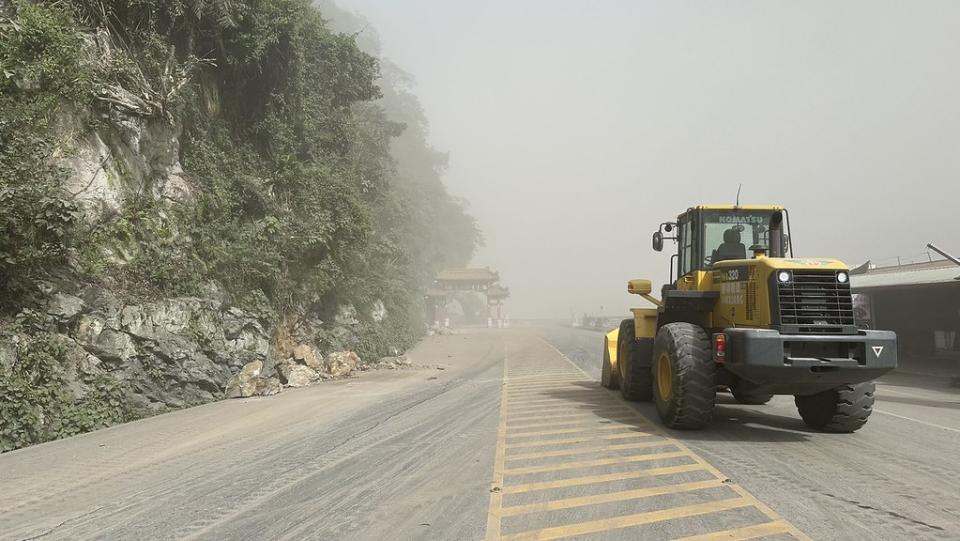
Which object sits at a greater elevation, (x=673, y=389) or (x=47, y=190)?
(x=47, y=190)

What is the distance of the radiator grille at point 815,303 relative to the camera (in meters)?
6.01

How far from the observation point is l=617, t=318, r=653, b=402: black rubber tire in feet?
29.0

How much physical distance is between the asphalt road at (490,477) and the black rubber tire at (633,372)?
0.30 m

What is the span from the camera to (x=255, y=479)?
5.07 m

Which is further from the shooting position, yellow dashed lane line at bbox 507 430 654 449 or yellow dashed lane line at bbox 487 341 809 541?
yellow dashed lane line at bbox 507 430 654 449

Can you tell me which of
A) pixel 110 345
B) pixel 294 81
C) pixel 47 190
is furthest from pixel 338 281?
pixel 47 190

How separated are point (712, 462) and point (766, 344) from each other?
161 centimetres

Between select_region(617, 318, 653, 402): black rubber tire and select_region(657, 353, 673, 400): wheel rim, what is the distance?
1.35m

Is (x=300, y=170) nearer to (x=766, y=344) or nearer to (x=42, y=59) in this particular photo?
(x=42, y=59)

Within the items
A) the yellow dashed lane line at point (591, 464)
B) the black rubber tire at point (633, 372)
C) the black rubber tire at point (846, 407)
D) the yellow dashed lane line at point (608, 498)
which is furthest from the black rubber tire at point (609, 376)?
the yellow dashed lane line at point (608, 498)

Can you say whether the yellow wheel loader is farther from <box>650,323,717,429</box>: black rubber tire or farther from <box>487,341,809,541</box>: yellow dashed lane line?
<box>487,341,809,541</box>: yellow dashed lane line

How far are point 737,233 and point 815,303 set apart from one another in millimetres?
1906

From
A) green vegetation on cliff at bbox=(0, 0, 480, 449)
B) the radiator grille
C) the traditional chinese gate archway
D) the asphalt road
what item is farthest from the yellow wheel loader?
the traditional chinese gate archway

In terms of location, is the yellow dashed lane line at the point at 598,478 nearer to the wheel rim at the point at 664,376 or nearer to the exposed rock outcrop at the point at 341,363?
the wheel rim at the point at 664,376
